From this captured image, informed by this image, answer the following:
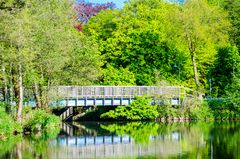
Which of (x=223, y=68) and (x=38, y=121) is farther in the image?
(x=223, y=68)

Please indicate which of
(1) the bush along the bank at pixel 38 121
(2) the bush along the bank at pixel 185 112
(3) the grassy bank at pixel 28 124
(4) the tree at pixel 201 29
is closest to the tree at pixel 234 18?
(4) the tree at pixel 201 29

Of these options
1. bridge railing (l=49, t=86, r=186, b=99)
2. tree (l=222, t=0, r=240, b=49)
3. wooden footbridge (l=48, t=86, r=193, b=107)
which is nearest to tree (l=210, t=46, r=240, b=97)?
tree (l=222, t=0, r=240, b=49)

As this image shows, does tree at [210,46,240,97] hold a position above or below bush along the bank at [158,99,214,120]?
above

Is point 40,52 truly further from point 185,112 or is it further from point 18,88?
point 185,112

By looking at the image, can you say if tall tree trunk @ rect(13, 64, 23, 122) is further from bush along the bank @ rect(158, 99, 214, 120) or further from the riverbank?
bush along the bank @ rect(158, 99, 214, 120)

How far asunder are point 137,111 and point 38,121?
14675mm

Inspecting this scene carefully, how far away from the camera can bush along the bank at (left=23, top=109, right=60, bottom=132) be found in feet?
124

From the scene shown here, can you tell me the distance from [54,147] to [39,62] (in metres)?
12.4

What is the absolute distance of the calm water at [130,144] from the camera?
87.9 feet

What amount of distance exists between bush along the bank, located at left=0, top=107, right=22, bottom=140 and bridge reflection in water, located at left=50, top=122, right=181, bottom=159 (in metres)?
2.68

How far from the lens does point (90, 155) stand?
27.4 metres

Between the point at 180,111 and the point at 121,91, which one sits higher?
the point at 121,91

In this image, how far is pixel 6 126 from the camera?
113 feet

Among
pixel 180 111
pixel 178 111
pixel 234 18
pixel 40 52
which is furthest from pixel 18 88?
pixel 234 18
